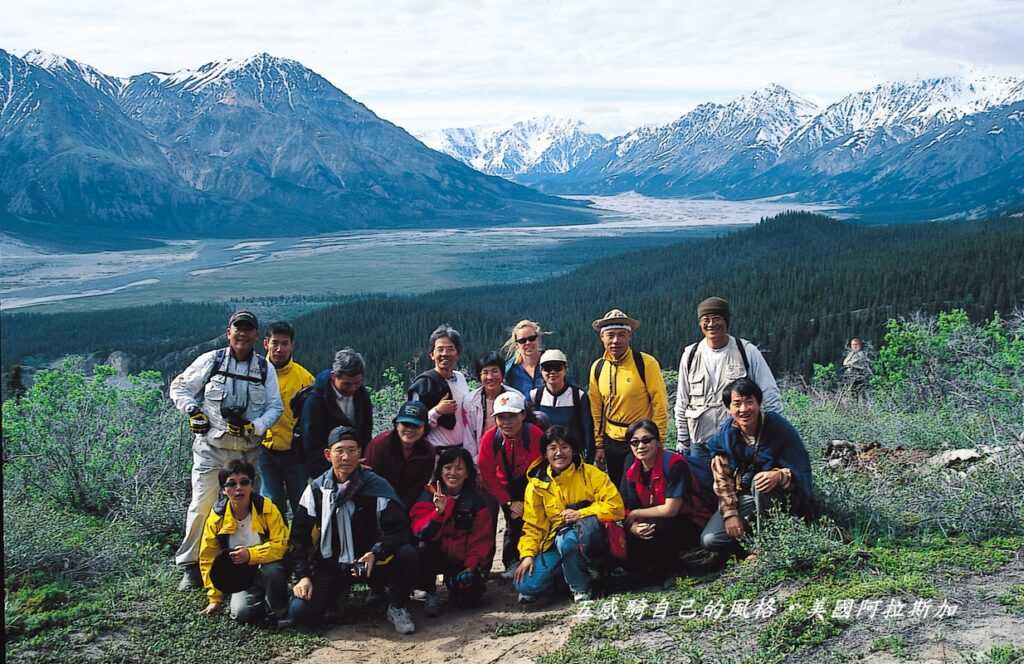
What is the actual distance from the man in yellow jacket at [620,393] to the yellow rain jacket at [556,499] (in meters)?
0.67

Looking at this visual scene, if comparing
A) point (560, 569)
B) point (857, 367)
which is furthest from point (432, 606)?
point (857, 367)

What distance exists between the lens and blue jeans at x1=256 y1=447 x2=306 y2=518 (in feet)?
23.1

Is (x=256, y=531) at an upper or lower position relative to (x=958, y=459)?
upper

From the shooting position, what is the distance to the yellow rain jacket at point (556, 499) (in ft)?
19.9

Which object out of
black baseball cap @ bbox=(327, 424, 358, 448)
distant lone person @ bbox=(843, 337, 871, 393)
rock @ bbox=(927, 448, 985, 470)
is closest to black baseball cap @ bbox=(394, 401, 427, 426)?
black baseball cap @ bbox=(327, 424, 358, 448)

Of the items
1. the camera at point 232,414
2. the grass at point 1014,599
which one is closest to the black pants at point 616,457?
the grass at point 1014,599

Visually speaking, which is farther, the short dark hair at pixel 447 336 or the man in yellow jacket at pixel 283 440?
the man in yellow jacket at pixel 283 440

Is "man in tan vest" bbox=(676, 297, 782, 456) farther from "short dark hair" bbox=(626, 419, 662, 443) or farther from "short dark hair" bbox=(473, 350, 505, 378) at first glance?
"short dark hair" bbox=(473, 350, 505, 378)

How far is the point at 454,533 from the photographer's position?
6.45m

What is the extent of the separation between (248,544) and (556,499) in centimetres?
232

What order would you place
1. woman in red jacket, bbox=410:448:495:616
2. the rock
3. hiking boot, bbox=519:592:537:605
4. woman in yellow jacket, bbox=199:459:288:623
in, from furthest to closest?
the rock → woman in red jacket, bbox=410:448:495:616 → hiking boot, bbox=519:592:537:605 → woman in yellow jacket, bbox=199:459:288:623

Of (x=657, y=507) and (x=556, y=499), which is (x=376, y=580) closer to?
(x=556, y=499)

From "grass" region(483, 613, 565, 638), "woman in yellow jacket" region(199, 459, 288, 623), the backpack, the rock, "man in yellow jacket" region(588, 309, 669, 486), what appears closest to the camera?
"grass" region(483, 613, 565, 638)

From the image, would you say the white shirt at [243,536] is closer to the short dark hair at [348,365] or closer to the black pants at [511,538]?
the short dark hair at [348,365]
